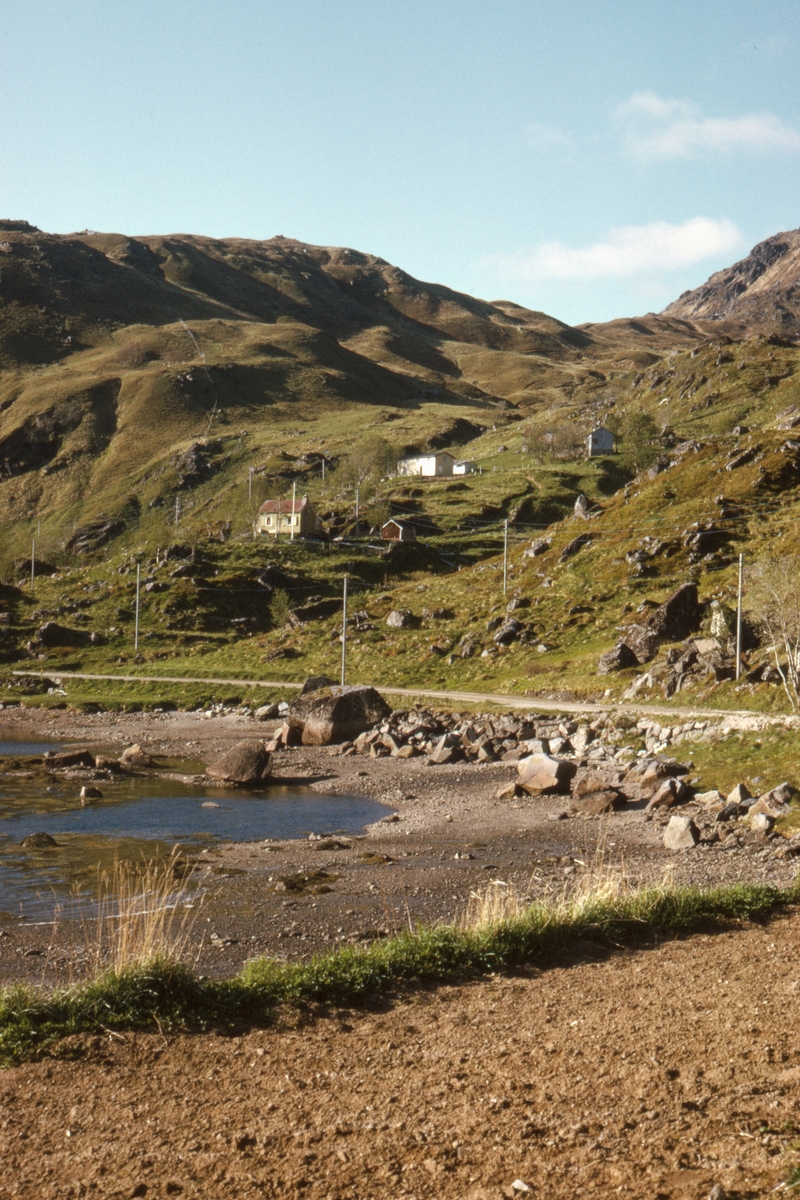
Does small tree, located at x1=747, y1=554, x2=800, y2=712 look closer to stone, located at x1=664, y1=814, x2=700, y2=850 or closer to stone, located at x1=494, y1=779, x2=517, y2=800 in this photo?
stone, located at x1=494, y1=779, x2=517, y2=800

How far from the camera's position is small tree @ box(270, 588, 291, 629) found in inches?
3925

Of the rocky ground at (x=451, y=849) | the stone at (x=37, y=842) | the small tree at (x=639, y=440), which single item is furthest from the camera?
the small tree at (x=639, y=440)

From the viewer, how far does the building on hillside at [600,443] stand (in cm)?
17762

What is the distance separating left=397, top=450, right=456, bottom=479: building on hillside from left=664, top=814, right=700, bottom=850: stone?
160 metres

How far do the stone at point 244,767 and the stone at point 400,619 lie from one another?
142 ft

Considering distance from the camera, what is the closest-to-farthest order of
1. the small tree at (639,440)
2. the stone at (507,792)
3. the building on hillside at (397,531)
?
the stone at (507,792), the building on hillside at (397,531), the small tree at (639,440)

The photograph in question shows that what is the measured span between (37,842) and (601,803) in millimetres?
19575

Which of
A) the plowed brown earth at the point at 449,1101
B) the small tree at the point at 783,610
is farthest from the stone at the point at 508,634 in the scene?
the plowed brown earth at the point at 449,1101

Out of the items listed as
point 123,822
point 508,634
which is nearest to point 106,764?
point 123,822

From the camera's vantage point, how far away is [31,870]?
26.8 metres

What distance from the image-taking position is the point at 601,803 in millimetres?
33281

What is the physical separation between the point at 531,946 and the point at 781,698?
34271 mm

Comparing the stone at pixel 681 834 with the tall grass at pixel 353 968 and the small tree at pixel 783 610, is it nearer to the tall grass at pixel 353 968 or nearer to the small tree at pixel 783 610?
the tall grass at pixel 353 968

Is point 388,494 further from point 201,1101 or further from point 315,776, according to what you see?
point 201,1101
